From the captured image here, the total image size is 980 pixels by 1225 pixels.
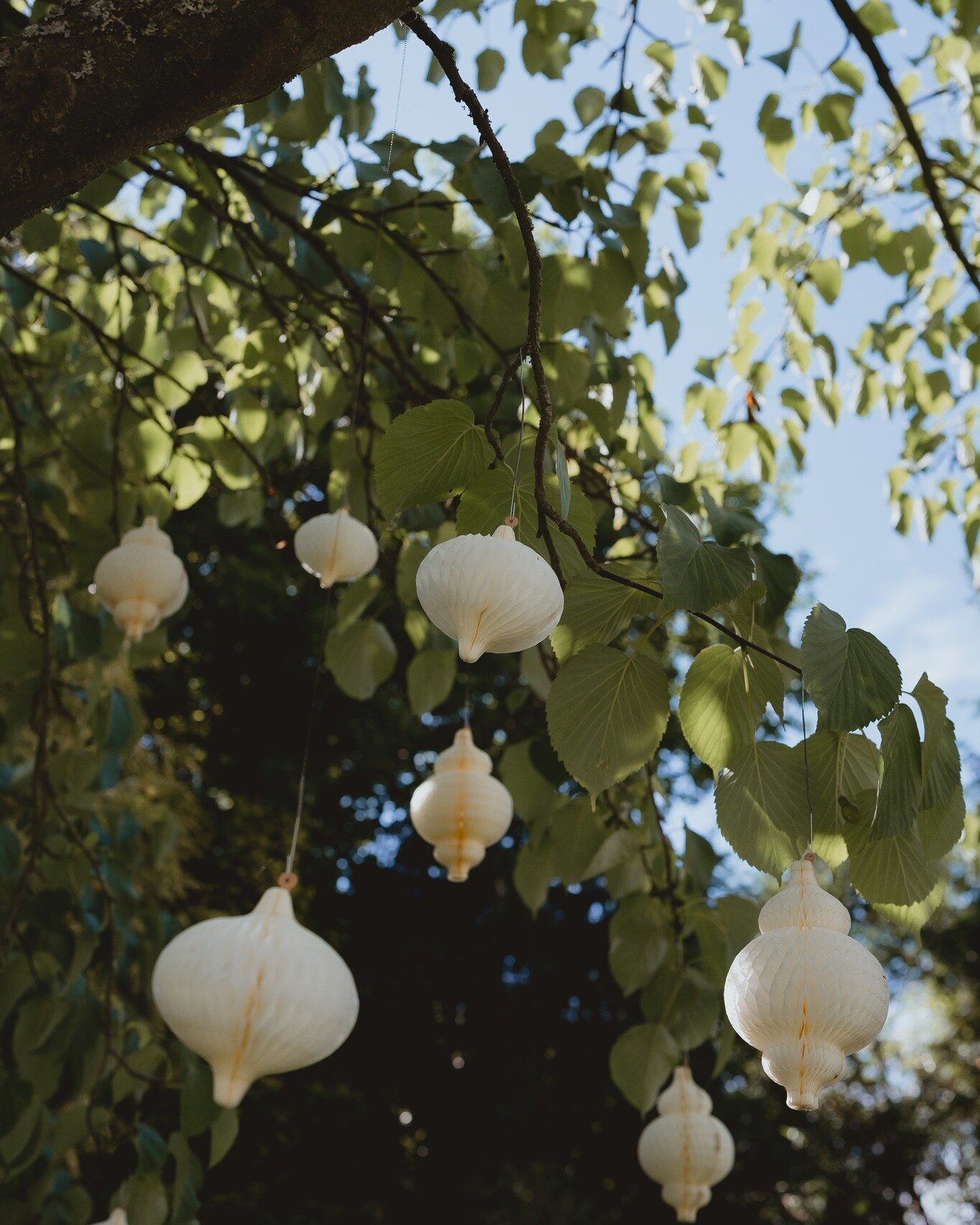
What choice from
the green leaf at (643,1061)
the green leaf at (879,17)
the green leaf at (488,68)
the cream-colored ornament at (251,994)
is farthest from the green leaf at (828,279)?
the cream-colored ornament at (251,994)

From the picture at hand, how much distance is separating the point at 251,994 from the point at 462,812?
661 mm

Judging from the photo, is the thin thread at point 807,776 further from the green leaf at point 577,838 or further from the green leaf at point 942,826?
the green leaf at point 577,838

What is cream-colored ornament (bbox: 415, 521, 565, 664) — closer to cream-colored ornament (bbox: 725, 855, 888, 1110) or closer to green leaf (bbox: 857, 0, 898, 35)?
cream-colored ornament (bbox: 725, 855, 888, 1110)

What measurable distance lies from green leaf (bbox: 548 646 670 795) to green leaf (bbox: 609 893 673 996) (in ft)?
2.22

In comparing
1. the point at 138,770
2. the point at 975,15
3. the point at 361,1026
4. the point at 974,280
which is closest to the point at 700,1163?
the point at 974,280

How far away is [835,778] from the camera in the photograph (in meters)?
0.81

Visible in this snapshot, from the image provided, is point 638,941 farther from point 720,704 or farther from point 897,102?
point 897,102

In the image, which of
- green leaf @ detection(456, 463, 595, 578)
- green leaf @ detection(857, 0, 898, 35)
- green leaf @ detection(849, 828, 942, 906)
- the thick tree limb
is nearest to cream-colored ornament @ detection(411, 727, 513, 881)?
green leaf @ detection(456, 463, 595, 578)

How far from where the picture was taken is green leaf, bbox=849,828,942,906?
79 centimetres

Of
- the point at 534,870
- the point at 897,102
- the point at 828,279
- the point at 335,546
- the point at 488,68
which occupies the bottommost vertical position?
the point at 534,870

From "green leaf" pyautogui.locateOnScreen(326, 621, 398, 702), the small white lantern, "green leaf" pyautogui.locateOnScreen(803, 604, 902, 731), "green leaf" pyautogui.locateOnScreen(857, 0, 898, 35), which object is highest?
"green leaf" pyautogui.locateOnScreen(857, 0, 898, 35)

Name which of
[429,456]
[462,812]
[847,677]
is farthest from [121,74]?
[462,812]

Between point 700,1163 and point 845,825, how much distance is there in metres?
0.94

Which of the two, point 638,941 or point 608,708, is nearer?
point 608,708
